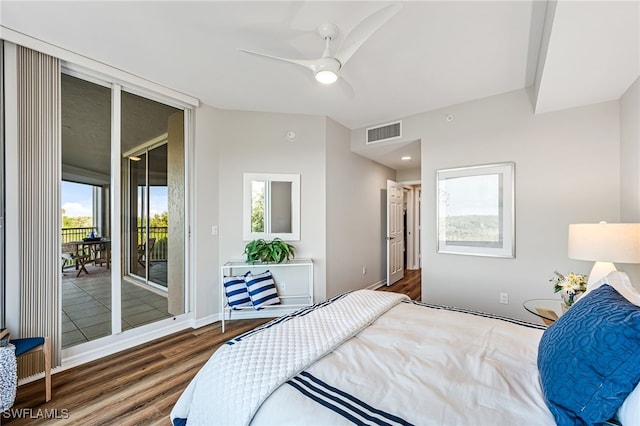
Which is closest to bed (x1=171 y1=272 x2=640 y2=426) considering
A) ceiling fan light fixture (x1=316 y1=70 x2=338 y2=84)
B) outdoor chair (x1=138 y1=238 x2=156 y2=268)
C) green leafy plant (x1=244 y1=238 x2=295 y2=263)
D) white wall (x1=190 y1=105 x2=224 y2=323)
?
ceiling fan light fixture (x1=316 y1=70 x2=338 y2=84)

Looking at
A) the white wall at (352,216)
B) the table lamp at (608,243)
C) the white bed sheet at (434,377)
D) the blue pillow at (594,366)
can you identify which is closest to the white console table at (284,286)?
the white wall at (352,216)

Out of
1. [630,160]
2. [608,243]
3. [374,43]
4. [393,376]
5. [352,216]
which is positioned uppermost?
[374,43]

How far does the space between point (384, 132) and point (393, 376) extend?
342 cm

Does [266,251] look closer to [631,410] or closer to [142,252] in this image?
[142,252]

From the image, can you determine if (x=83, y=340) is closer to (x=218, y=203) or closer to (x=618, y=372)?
(x=218, y=203)

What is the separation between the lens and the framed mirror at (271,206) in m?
3.57

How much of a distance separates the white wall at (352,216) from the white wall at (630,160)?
281 cm

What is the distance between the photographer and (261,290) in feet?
10.9

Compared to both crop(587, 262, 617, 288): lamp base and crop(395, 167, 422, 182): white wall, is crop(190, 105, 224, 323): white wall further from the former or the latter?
crop(395, 167, 422, 182): white wall

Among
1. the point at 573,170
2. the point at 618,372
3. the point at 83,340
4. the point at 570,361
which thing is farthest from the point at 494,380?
the point at 83,340

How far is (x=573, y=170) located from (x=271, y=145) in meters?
3.29

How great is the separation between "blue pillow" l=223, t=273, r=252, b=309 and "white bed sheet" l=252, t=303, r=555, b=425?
2.07 metres

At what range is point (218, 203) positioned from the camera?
3486mm

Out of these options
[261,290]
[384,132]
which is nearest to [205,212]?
[261,290]
